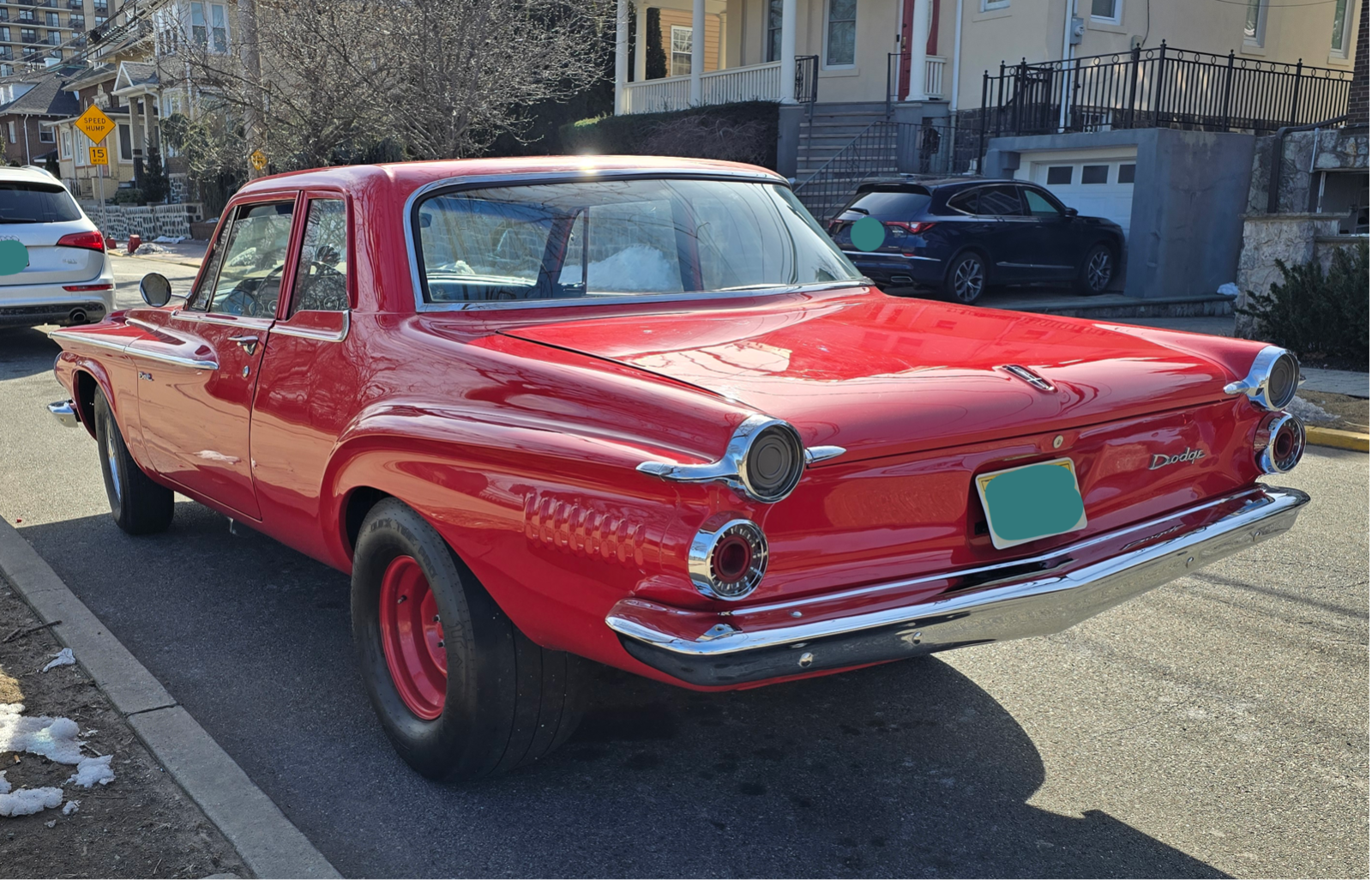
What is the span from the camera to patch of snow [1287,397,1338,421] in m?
8.28

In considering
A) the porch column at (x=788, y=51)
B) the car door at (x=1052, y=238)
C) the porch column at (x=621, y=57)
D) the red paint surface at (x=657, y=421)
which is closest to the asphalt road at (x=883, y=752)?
the red paint surface at (x=657, y=421)

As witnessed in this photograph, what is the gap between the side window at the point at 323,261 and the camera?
379cm

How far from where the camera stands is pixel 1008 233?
14.9m

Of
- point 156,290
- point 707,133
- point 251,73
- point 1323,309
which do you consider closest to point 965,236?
point 1323,309

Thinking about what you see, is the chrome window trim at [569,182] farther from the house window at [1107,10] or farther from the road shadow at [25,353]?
the house window at [1107,10]

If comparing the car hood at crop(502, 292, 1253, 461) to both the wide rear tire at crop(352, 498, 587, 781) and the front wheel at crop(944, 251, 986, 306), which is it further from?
the front wheel at crop(944, 251, 986, 306)

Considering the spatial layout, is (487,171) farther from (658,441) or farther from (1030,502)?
(1030,502)

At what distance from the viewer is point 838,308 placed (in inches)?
158

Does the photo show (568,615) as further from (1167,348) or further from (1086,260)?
(1086,260)

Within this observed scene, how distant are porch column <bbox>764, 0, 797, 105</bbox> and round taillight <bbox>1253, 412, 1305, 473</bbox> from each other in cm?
1952

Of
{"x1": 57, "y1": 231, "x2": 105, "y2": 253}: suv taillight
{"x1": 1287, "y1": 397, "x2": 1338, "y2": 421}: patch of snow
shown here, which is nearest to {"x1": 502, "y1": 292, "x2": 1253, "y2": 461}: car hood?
{"x1": 1287, "y1": 397, "x2": 1338, "y2": 421}: patch of snow

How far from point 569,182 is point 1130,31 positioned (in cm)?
1891

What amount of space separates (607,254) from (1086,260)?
43.7 ft

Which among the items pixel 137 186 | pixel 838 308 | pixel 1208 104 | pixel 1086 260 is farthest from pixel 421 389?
pixel 137 186
